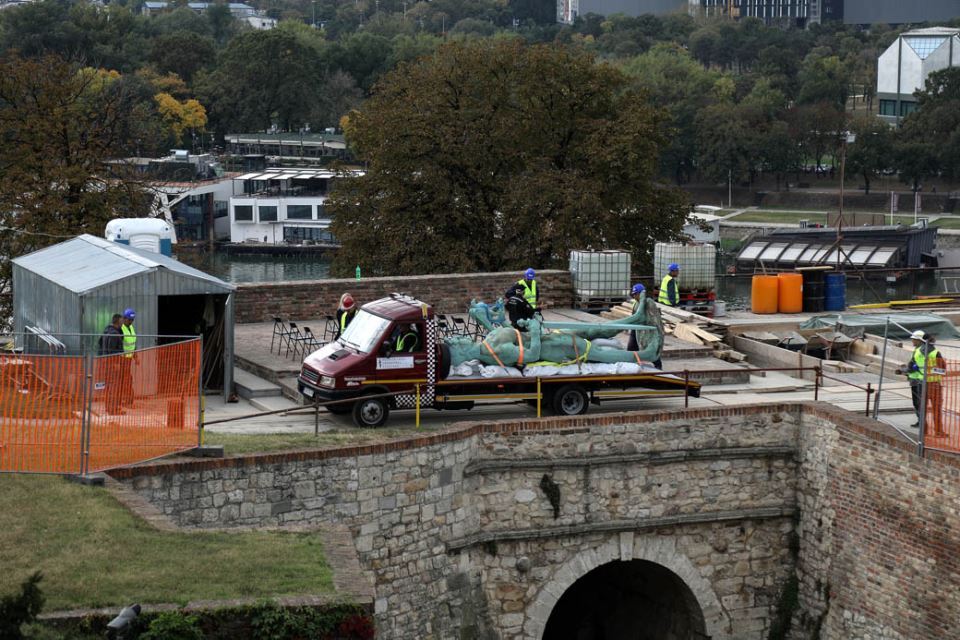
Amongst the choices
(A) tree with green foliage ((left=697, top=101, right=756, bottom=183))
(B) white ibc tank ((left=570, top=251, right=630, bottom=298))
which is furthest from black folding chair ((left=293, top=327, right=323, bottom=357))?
(A) tree with green foliage ((left=697, top=101, right=756, bottom=183))

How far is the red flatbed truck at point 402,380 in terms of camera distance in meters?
22.2

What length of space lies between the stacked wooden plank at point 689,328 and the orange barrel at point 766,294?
3.12m

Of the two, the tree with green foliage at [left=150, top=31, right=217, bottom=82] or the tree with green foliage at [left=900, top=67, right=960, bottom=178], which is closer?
the tree with green foliage at [left=900, top=67, right=960, bottom=178]

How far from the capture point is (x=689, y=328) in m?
28.9

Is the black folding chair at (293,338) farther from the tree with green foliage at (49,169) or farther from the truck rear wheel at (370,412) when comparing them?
the tree with green foliage at (49,169)

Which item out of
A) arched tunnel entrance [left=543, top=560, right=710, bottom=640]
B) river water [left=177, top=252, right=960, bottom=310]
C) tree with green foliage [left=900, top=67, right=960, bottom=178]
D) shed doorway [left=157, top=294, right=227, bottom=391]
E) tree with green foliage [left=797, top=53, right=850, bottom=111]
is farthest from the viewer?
tree with green foliage [left=797, top=53, right=850, bottom=111]

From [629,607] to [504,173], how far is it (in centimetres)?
2283

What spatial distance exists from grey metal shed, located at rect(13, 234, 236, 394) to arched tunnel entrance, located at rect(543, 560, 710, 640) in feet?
21.3

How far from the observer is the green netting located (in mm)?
29859

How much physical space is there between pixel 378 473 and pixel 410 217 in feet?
78.9

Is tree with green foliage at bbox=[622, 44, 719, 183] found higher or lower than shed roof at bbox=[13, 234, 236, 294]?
higher

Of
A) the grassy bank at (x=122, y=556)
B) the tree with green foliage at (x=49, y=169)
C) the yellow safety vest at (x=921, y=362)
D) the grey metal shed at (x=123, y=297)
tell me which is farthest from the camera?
the tree with green foliage at (x=49, y=169)

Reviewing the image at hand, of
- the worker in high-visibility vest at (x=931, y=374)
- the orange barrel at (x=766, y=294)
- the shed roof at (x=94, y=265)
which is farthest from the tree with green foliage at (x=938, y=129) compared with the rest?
the worker in high-visibility vest at (x=931, y=374)

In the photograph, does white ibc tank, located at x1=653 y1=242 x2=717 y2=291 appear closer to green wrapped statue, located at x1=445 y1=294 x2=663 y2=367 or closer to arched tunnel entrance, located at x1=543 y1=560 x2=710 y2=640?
arched tunnel entrance, located at x1=543 y1=560 x2=710 y2=640
